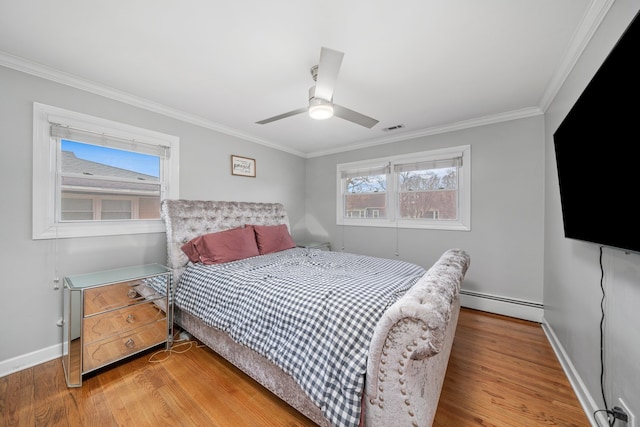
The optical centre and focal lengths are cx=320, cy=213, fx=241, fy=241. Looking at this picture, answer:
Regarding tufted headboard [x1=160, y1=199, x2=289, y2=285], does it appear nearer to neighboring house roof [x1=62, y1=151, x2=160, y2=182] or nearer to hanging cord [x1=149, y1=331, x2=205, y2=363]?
neighboring house roof [x1=62, y1=151, x2=160, y2=182]

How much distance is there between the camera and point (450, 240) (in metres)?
3.35

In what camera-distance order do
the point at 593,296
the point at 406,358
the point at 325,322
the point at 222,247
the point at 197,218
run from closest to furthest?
the point at 406,358 → the point at 325,322 → the point at 593,296 → the point at 222,247 → the point at 197,218

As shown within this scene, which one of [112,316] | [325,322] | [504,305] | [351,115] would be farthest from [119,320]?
[504,305]

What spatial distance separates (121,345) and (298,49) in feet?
9.06

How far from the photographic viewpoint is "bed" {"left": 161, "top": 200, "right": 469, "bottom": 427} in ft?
3.65

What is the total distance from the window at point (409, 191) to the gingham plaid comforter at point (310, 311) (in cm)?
145

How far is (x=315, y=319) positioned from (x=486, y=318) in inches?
104

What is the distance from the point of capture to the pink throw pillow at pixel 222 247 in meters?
2.58

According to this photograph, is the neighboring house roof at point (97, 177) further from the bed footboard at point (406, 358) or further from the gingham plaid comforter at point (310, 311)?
the bed footboard at point (406, 358)

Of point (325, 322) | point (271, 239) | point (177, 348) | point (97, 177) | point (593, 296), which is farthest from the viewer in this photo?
point (271, 239)

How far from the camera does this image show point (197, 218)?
9.50 ft

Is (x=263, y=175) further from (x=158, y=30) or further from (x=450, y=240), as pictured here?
(x=450, y=240)

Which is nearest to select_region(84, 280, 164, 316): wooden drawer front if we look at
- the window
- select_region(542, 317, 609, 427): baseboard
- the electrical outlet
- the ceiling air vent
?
the window

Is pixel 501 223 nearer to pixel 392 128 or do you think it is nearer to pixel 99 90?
pixel 392 128
